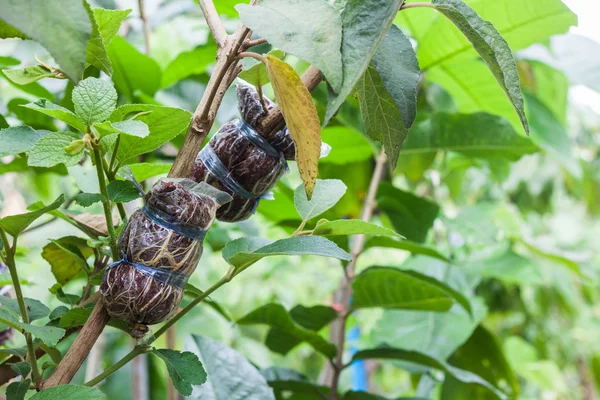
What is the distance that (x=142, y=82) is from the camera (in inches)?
28.7

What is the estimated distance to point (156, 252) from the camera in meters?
0.32

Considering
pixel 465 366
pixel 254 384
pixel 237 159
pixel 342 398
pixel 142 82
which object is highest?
pixel 237 159

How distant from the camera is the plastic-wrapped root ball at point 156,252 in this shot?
1.05ft

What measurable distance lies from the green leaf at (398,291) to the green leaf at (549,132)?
42 centimetres

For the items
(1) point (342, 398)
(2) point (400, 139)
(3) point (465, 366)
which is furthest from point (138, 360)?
(2) point (400, 139)

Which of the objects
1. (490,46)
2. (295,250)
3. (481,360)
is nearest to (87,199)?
(295,250)

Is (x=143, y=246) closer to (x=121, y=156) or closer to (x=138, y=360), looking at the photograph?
(x=121, y=156)

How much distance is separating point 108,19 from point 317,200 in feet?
0.57

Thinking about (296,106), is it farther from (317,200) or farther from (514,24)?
(514,24)

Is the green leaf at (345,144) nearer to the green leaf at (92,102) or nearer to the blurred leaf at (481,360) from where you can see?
the blurred leaf at (481,360)

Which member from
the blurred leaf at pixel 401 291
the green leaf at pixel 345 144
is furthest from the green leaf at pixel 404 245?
the green leaf at pixel 345 144

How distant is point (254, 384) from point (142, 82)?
398 millimetres

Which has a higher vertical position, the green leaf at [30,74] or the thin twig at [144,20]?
the green leaf at [30,74]

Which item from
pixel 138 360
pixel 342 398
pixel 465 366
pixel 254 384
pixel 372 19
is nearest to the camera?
pixel 372 19
